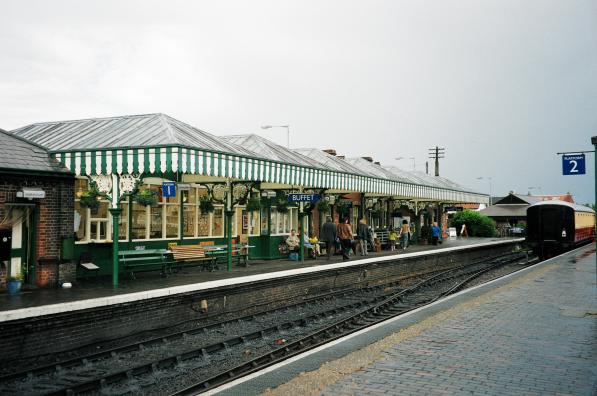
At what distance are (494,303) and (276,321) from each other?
4.48 m

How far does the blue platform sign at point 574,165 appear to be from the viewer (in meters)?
13.1

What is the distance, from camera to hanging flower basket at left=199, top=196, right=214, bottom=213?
17.1 m

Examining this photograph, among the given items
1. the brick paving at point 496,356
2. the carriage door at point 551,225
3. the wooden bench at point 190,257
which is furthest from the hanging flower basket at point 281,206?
the carriage door at point 551,225

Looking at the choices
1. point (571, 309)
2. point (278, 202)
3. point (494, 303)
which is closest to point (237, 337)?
point (494, 303)

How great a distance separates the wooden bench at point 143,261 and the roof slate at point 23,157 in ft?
8.21

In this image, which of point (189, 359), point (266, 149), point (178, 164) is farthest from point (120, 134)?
point (189, 359)

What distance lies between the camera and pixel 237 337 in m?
9.84

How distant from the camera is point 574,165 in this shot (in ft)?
43.1

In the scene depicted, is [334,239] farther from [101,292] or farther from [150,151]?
[101,292]

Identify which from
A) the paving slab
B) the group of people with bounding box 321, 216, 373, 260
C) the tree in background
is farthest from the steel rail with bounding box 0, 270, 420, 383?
the tree in background

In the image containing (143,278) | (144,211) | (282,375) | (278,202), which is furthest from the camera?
(278,202)

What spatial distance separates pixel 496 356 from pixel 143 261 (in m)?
9.92

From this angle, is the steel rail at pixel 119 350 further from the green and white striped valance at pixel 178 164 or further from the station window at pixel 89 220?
the station window at pixel 89 220

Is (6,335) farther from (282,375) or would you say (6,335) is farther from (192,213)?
(192,213)
